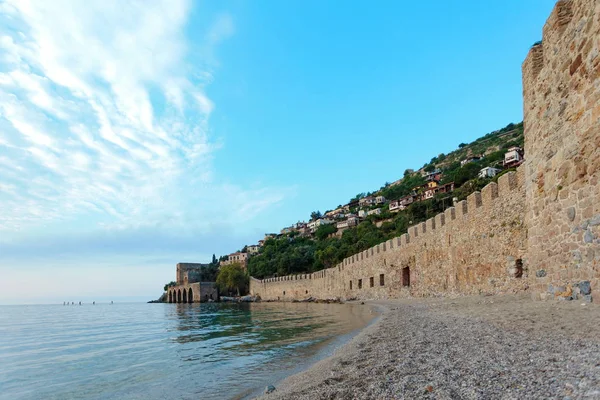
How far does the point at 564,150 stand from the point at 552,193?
953 millimetres

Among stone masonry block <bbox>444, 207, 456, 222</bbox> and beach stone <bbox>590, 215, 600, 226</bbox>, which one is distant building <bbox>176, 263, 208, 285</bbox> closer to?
stone masonry block <bbox>444, 207, 456, 222</bbox>

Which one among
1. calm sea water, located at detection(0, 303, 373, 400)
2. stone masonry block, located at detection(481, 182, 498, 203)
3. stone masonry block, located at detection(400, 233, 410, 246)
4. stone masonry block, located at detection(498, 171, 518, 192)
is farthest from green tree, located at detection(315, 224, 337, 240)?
stone masonry block, located at detection(498, 171, 518, 192)

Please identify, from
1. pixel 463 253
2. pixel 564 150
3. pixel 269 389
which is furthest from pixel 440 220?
pixel 269 389

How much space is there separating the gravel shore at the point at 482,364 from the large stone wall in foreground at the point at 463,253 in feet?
15.6

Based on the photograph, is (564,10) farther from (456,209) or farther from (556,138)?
(456,209)

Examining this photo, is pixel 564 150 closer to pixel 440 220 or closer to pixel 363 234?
pixel 440 220

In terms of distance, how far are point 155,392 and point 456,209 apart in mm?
12793

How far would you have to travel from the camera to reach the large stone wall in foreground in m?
11.7

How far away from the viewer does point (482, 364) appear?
4121 mm

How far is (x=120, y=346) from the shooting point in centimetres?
1348

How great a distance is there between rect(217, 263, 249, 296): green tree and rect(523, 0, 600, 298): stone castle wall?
72.6 meters

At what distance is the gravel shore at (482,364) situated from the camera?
3217mm

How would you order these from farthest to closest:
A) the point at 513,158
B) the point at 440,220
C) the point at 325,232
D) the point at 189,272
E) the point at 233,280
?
the point at 325,232 → the point at 189,272 → the point at 513,158 → the point at 233,280 → the point at 440,220

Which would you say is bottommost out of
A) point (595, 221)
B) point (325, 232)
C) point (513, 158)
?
point (595, 221)
